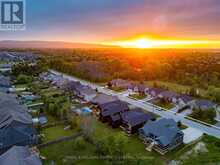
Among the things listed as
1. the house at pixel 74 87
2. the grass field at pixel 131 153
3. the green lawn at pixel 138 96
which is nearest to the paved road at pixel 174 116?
the green lawn at pixel 138 96

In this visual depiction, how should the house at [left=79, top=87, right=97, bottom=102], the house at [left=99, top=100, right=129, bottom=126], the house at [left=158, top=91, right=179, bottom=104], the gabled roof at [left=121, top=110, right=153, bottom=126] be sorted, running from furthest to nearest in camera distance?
the house at [left=79, top=87, right=97, bottom=102]
the house at [left=158, top=91, right=179, bottom=104]
the house at [left=99, top=100, right=129, bottom=126]
the gabled roof at [left=121, top=110, right=153, bottom=126]

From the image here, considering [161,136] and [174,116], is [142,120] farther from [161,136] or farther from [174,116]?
[174,116]

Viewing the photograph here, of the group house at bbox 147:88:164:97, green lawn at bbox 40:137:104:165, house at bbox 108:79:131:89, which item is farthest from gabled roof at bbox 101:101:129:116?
house at bbox 108:79:131:89

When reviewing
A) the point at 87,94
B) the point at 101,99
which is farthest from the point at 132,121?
the point at 87,94

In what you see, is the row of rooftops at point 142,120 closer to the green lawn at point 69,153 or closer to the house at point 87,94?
the house at point 87,94

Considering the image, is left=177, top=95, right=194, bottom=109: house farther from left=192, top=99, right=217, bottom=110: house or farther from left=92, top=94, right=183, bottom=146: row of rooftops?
left=92, top=94, right=183, bottom=146: row of rooftops

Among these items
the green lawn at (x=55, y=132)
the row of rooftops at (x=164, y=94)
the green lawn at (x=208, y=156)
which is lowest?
the green lawn at (x=55, y=132)

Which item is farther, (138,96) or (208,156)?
(138,96)
